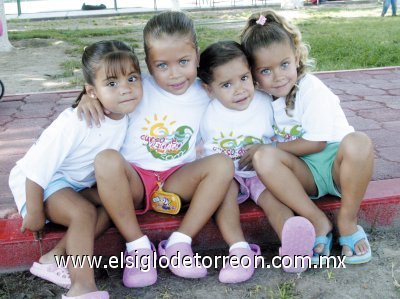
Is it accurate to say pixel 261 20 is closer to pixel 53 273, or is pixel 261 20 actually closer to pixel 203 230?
pixel 203 230

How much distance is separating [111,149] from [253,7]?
16.1 meters

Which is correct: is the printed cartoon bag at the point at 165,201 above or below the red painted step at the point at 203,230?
above

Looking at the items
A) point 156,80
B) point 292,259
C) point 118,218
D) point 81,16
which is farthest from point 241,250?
point 81,16

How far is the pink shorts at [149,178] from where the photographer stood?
91.5 inches

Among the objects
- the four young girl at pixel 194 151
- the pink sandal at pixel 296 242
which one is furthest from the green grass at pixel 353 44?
the pink sandal at pixel 296 242

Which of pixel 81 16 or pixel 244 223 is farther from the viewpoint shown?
pixel 81 16

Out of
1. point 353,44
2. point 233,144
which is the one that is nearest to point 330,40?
point 353,44

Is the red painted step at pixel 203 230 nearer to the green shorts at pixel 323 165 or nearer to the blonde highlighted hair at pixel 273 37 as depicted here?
the green shorts at pixel 323 165

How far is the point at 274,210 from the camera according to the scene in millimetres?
2309

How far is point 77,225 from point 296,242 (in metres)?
0.84

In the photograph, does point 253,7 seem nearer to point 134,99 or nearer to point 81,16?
point 81,16

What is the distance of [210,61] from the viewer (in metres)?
2.35

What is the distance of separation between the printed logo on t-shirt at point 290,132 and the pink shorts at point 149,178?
476 millimetres

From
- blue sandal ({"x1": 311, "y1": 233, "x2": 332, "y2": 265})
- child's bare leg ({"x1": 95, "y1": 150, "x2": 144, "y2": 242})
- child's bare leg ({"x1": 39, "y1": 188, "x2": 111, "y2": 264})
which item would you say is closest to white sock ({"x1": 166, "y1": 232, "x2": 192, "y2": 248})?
child's bare leg ({"x1": 95, "y1": 150, "x2": 144, "y2": 242})
